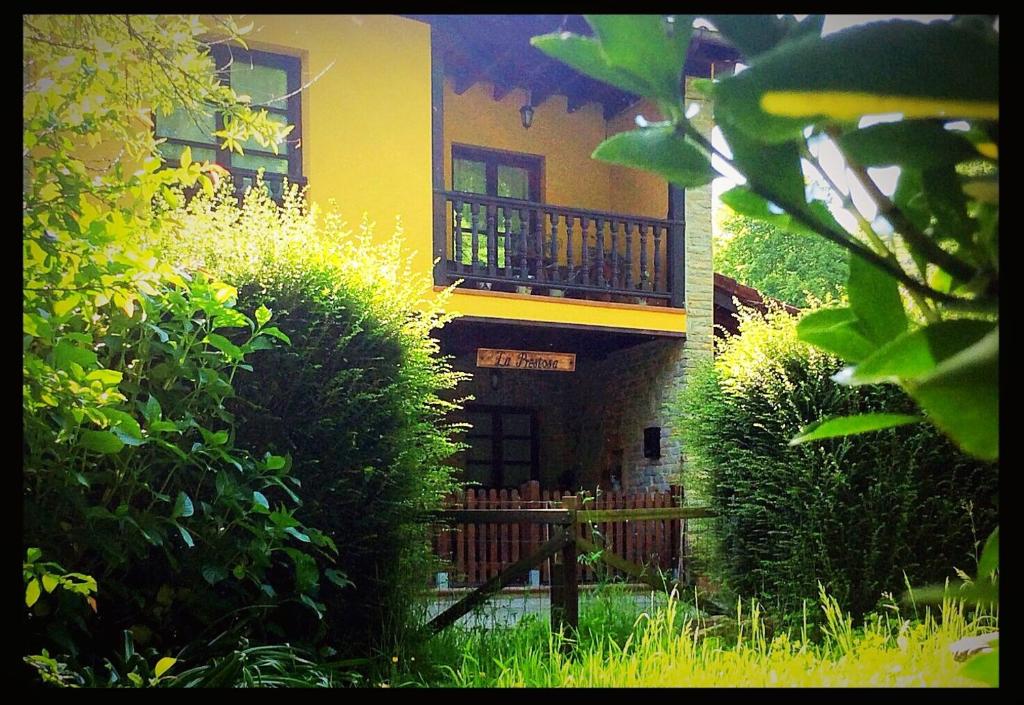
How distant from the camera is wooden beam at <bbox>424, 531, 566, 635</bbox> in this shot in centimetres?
350

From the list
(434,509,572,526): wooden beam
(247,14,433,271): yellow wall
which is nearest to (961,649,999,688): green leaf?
(434,509,572,526): wooden beam

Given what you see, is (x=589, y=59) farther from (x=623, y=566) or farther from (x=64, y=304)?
(x=623, y=566)

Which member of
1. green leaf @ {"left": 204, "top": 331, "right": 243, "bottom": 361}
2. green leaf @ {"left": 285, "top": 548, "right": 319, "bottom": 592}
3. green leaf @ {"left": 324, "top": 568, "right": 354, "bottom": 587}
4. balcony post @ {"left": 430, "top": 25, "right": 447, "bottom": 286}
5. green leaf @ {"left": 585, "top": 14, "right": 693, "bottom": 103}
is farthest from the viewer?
balcony post @ {"left": 430, "top": 25, "right": 447, "bottom": 286}

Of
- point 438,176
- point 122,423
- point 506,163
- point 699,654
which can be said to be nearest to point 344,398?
point 122,423

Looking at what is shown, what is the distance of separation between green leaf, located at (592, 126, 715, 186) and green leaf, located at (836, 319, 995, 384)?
13 cm

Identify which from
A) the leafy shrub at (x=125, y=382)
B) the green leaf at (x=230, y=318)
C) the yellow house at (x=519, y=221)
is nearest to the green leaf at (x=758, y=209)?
the leafy shrub at (x=125, y=382)

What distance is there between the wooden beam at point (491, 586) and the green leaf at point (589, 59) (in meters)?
3.13

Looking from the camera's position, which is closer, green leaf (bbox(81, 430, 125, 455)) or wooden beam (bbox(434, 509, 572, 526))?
green leaf (bbox(81, 430, 125, 455))

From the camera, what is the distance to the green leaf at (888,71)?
323mm

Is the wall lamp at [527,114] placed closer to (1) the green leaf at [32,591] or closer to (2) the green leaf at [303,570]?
(2) the green leaf at [303,570]

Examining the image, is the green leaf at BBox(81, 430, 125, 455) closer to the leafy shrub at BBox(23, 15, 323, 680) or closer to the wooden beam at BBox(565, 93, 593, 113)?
the leafy shrub at BBox(23, 15, 323, 680)

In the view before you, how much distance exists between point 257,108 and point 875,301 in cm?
412

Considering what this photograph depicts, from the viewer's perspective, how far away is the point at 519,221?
17.7ft
